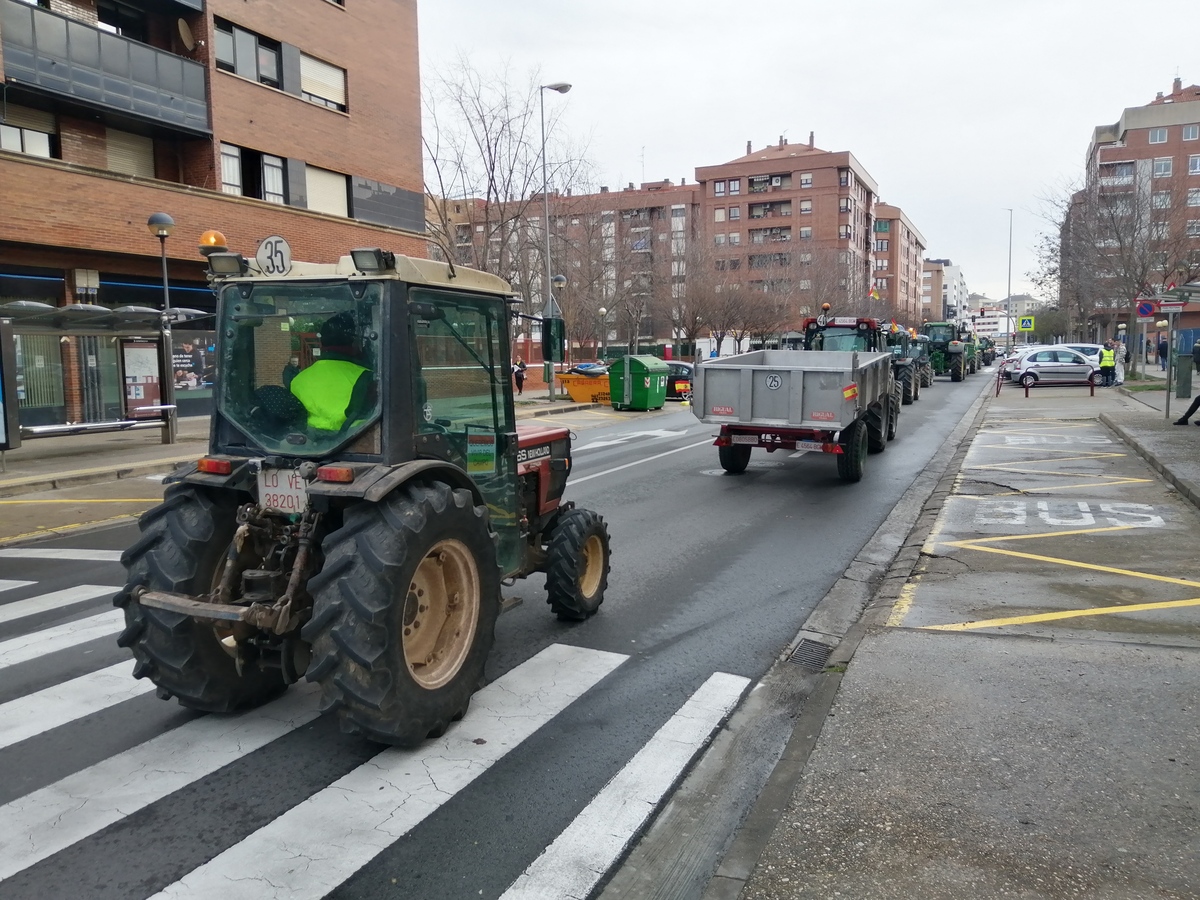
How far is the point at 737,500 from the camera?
1161 cm

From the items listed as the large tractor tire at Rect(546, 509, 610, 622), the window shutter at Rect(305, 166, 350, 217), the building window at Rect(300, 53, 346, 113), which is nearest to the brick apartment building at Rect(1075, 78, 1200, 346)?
the window shutter at Rect(305, 166, 350, 217)

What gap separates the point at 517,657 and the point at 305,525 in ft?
6.28

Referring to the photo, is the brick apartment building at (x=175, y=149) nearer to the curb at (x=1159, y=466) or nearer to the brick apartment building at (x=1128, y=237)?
the curb at (x=1159, y=466)

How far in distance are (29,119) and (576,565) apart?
1950cm

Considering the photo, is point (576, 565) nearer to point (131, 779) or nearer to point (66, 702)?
point (131, 779)

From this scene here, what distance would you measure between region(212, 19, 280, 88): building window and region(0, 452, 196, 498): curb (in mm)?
12390

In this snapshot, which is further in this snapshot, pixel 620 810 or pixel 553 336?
Result: pixel 553 336

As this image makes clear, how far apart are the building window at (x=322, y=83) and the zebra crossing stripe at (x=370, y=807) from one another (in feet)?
79.5

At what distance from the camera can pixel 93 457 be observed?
15852 millimetres

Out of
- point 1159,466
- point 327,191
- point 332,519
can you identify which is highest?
point 327,191

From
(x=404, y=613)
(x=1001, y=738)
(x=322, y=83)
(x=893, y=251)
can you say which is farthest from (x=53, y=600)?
(x=893, y=251)

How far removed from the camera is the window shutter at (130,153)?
21078mm

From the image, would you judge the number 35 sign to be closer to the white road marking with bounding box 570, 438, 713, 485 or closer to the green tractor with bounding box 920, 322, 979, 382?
the white road marking with bounding box 570, 438, 713, 485

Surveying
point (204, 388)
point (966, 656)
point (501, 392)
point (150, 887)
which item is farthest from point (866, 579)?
point (204, 388)
